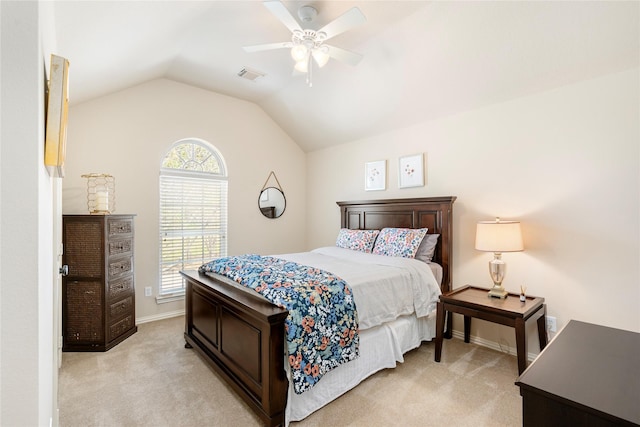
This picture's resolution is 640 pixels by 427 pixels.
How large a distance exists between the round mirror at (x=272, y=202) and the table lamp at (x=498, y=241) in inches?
123

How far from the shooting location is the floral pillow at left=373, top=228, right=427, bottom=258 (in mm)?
3268

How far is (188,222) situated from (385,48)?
323 cm

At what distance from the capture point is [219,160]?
4449mm

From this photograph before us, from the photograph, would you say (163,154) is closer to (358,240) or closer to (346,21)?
(358,240)

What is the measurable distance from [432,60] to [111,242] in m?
3.65

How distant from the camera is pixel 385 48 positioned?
118 inches

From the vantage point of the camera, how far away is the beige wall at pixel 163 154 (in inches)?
133

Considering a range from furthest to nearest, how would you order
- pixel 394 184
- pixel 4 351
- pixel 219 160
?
pixel 219 160 → pixel 394 184 → pixel 4 351

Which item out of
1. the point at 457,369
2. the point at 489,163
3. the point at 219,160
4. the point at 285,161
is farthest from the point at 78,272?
the point at 489,163

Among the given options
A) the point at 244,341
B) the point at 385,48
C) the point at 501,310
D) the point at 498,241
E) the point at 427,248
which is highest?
the point at 385,48

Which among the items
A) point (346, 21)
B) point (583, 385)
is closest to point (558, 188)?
point (583, 385)

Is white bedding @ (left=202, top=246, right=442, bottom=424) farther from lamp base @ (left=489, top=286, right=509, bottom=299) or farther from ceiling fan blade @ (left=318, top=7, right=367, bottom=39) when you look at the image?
ceiling fan blade @ (left=318, top=7, right=367, bottom=39)

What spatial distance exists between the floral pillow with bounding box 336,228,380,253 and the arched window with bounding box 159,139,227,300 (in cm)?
178

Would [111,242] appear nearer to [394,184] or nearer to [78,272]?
[78,272]
